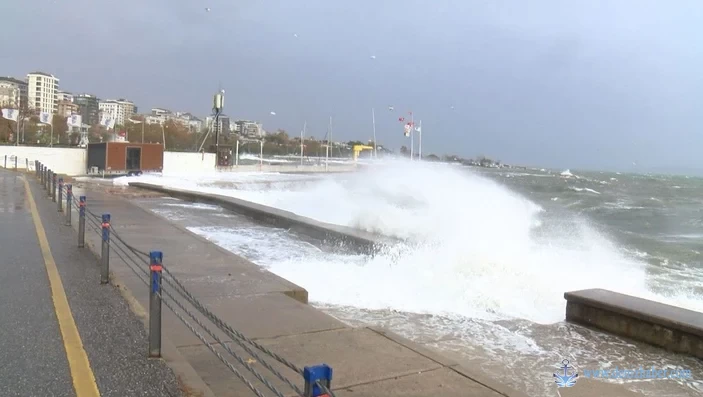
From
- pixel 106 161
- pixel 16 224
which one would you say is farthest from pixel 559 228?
pixel 106 161

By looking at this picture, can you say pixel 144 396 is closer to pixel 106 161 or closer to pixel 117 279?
pixel 117 279

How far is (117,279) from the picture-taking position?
7652 millimetres

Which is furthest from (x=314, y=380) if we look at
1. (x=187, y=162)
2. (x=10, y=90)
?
(x=10, y=90)

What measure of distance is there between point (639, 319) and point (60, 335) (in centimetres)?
600

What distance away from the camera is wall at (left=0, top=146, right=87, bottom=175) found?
4519 centimetres

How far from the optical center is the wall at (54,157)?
1779 inches

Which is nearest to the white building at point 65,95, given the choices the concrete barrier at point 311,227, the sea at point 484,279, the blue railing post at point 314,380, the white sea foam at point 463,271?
the sea at point 484,279

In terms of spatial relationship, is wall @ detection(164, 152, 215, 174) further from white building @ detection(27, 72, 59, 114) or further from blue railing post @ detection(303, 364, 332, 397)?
white building @ detection(27, 72, 59, 114)

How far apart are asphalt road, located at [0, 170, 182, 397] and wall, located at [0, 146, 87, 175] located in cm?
3988

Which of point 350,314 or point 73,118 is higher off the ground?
point 73,118

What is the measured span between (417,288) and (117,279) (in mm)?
4279

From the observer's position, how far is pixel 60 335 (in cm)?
528

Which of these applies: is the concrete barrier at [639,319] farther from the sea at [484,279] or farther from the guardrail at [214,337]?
the guardrail at [214,337]

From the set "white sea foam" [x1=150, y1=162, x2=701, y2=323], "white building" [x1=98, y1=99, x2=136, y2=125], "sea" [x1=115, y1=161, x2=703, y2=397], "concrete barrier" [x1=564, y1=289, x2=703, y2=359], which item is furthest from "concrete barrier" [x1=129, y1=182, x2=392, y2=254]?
"white building" [x1=98, y1=99, x2=136, y2=125]
